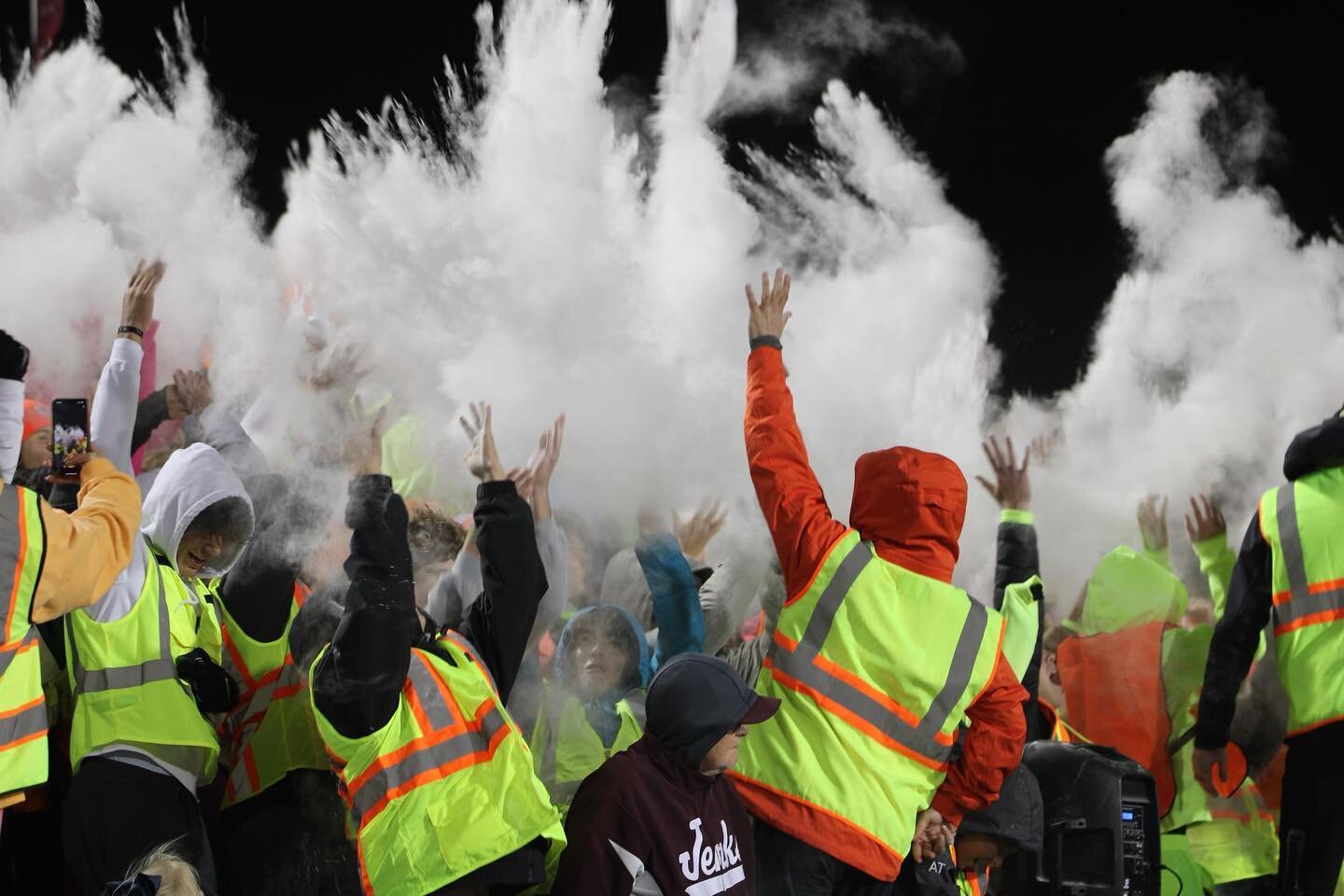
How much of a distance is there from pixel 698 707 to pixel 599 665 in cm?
110

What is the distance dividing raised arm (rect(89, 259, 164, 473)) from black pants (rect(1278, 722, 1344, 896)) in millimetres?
3318

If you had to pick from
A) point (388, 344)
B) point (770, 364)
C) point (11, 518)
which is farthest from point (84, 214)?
point (770, 364)

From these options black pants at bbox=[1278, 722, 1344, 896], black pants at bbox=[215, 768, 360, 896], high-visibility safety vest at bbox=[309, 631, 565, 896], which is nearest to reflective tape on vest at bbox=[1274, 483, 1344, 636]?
black pants at bbox=[1278, 722, 1344, 896]

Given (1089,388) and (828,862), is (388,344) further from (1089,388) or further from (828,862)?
(1089,388)

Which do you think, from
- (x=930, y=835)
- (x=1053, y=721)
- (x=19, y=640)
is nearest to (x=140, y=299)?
(x=19, y=640)

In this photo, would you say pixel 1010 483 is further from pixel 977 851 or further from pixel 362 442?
pixel 362 442

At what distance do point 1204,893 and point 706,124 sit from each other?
3139 millimetres

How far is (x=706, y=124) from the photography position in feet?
15.4

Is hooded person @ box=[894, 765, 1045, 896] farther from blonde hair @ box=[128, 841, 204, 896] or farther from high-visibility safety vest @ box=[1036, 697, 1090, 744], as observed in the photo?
blonde hair @ box=[128, 841, 204, 896]

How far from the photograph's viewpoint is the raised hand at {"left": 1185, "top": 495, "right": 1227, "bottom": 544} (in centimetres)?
525

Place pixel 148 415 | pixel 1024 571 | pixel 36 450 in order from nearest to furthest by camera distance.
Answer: pixel 36 450, pixel 148 415, pixel 1024 571

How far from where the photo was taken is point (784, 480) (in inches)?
127

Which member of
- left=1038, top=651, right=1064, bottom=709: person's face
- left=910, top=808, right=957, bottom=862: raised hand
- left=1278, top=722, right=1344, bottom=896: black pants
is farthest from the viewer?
left=1038, top=651, right=1064, bottom=709: person's face

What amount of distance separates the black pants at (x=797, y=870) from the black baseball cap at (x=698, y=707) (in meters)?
0.36
